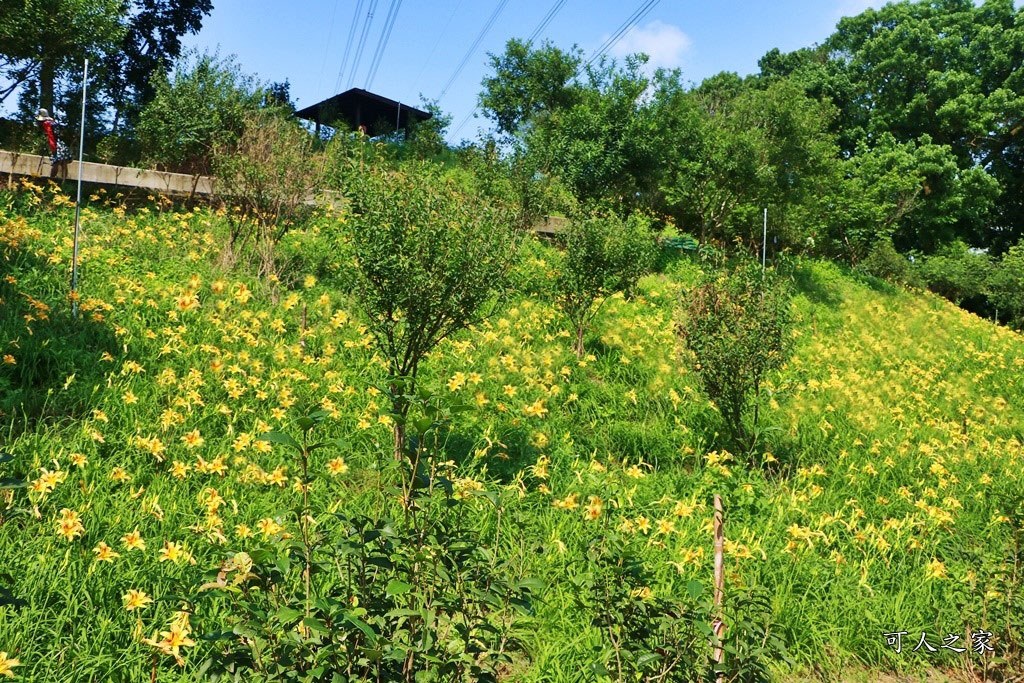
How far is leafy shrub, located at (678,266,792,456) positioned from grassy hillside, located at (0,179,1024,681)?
0.30 meters

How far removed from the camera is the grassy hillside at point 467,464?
300 cm

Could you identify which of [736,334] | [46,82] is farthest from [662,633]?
[46,82]

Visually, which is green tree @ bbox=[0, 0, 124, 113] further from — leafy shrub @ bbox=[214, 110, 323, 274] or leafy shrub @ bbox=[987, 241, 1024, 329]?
leafy shrub @ bbox=[987, 241, 1024, 329]

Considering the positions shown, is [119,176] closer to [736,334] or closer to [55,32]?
[55,32]

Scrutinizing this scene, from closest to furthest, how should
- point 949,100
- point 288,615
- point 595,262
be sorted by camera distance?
Result: 1. point 288,615
2. point 595,262
3. point 949,100

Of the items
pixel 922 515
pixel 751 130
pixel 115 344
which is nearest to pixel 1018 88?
pixel 751 130

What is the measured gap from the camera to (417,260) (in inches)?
189

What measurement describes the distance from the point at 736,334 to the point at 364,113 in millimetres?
22877

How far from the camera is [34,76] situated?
18828 millimetres

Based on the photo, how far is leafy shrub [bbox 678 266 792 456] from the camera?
19.0ft

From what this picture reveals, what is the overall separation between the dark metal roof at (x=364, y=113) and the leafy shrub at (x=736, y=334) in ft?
67.1

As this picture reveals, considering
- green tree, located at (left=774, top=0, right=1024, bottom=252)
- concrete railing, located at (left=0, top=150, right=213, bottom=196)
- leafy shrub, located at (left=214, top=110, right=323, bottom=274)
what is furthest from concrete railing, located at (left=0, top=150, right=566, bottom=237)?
green tree, located at (left=774, top=0, right=1024, bottom=252)

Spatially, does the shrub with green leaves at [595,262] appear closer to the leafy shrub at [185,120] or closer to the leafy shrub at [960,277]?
the leafy shrub at [185,120]

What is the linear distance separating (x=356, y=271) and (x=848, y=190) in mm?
19174
